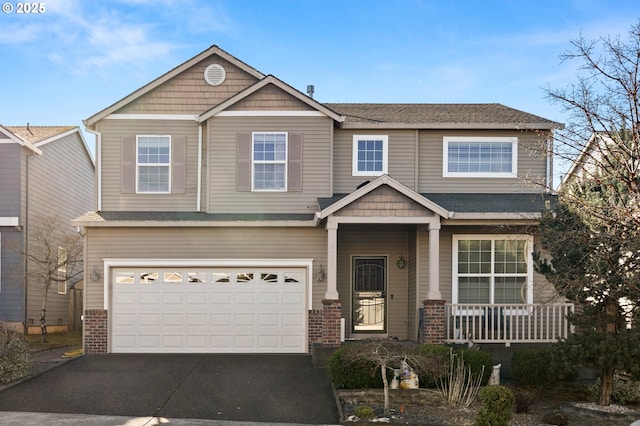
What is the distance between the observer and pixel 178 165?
16.0 meters

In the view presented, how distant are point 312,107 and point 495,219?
508 cm

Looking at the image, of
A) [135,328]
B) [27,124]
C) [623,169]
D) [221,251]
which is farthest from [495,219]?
[27,124]

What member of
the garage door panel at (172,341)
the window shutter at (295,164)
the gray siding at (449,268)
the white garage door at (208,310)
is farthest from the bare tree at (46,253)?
the gray siding at (449,268)

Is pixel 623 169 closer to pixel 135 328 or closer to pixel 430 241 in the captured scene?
pixel 430 241

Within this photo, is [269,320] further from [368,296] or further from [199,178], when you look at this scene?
[199,178]

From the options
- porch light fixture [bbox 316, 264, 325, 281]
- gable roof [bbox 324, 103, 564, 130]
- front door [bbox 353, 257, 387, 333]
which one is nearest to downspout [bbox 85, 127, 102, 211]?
porch light fixture [bbox 316, 264, 325, 281]

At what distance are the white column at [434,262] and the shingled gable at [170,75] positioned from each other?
5999 mm

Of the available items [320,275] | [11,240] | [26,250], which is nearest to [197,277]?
[320,275]

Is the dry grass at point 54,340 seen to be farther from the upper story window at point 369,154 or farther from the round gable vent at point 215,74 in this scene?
the upper story window at point 369,154

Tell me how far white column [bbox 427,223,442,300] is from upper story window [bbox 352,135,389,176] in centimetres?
278

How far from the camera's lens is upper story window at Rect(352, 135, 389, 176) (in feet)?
53.2

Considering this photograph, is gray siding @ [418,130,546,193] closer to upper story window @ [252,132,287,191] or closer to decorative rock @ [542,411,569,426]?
upper story window @ [252,132,287,191]

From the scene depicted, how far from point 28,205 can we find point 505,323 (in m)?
13.9

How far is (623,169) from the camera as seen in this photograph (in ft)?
31.9
